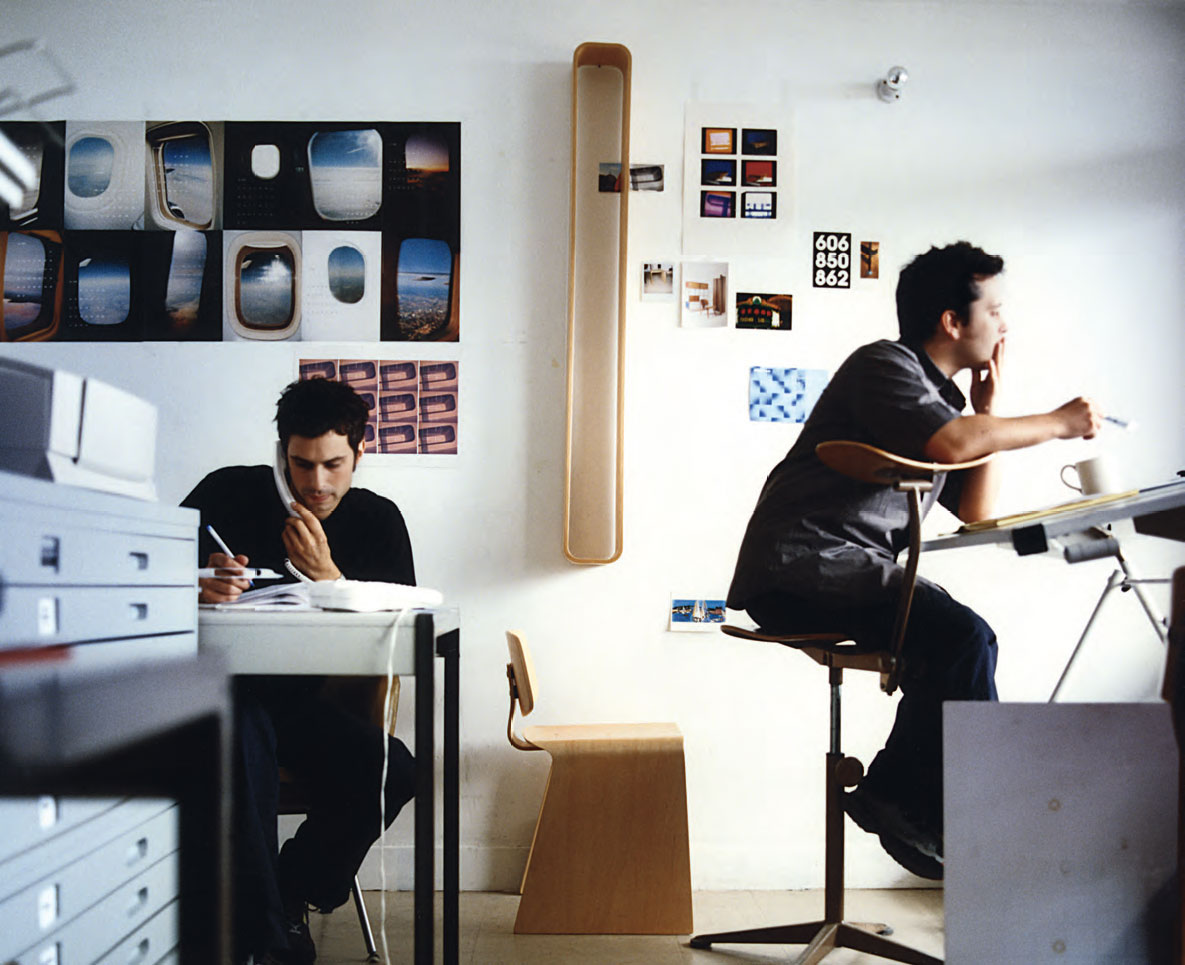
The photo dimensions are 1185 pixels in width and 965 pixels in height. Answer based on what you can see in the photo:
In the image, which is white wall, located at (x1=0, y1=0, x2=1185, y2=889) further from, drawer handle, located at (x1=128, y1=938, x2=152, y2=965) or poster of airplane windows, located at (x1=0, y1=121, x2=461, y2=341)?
drawer handle, located at (x1=128, y1=938, x2=152, y2=965)

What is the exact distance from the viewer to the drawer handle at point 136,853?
1.20m

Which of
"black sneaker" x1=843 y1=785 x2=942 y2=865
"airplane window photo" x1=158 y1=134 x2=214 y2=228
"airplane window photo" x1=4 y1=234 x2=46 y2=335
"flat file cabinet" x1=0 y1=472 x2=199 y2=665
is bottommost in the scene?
"black sneaker" x1=843 y1=785 x2=942 y2=865

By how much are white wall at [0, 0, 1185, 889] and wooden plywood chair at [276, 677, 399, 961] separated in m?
0.49

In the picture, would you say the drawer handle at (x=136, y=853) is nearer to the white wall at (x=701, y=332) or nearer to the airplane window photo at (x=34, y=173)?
the white wall at (x=701, y=332)

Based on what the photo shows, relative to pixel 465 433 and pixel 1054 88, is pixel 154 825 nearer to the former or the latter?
pixel 465 433

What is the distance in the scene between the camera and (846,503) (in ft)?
6.26

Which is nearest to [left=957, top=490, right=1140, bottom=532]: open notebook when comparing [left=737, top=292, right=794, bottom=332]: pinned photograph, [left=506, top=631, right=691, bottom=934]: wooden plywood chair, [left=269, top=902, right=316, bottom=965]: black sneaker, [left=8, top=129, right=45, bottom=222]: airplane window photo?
[left=506, top=631, right=691, bottom=934]: wooden plywood chair

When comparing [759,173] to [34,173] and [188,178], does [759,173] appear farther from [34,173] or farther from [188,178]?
[34,173]

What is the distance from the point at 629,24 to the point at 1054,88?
117 cm

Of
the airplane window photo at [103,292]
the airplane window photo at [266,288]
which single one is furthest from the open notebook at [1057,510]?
the airplane window photo at [103,292]

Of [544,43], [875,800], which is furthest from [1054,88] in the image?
[875,800]

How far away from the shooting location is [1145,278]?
9.29 feet

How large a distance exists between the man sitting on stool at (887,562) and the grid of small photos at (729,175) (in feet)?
2.56

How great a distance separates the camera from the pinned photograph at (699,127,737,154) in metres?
2.77
